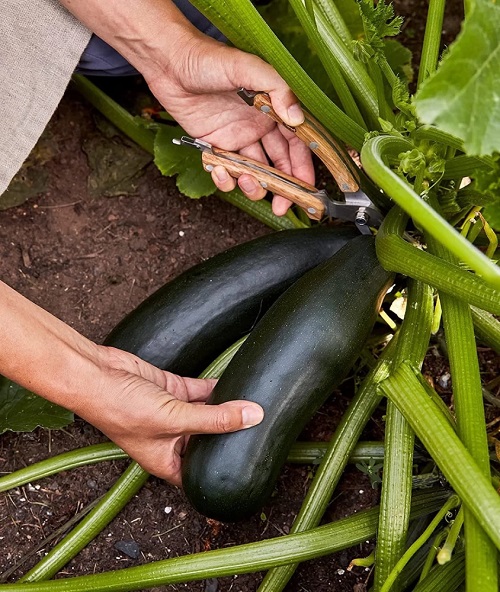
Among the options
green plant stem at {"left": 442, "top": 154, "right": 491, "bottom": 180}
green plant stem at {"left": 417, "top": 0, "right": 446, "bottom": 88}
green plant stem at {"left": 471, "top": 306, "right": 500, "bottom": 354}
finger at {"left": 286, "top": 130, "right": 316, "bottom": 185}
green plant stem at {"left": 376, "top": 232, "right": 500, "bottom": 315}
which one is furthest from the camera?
finger at {"left": 286, "top": 130, "right": 316, "bottom": 185}

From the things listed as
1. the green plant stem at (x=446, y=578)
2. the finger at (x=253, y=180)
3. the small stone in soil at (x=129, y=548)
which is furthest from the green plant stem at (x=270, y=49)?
the small stone in soil at (x=129, y=548)

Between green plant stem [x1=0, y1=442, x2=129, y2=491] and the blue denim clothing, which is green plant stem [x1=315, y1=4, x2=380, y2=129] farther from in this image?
green plant stem [x1=0, y1=442, x2=129, y2=491]

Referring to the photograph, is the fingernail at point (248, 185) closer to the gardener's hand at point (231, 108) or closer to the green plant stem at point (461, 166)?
the gardener's hand at point (231, 108)

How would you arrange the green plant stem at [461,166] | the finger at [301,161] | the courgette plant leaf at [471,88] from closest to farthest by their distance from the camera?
the courgette plant leaf at [471,88] < the green plant stem at [461,166] < the finger at [301,161]

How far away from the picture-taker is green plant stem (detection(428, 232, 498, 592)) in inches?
56.6

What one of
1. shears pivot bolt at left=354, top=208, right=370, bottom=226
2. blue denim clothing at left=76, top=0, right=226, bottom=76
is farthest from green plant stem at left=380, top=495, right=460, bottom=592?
blue denim clothing at left=76, top=0, right=226, bottom=76

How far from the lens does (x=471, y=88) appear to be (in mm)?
1061

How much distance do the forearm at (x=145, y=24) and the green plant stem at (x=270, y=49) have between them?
0.21m

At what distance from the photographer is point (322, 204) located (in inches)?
78.6

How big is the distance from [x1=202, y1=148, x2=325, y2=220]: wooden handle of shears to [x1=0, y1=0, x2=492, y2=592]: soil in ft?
1.34

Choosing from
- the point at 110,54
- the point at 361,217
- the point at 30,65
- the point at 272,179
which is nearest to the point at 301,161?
the point at 272,179

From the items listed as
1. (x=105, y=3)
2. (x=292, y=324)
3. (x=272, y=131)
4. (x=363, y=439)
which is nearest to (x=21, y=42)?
(x=105, y=3)

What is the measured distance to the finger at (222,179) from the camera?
2.08 meters

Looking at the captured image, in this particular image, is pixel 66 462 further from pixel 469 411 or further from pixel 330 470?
pixel 469 411
